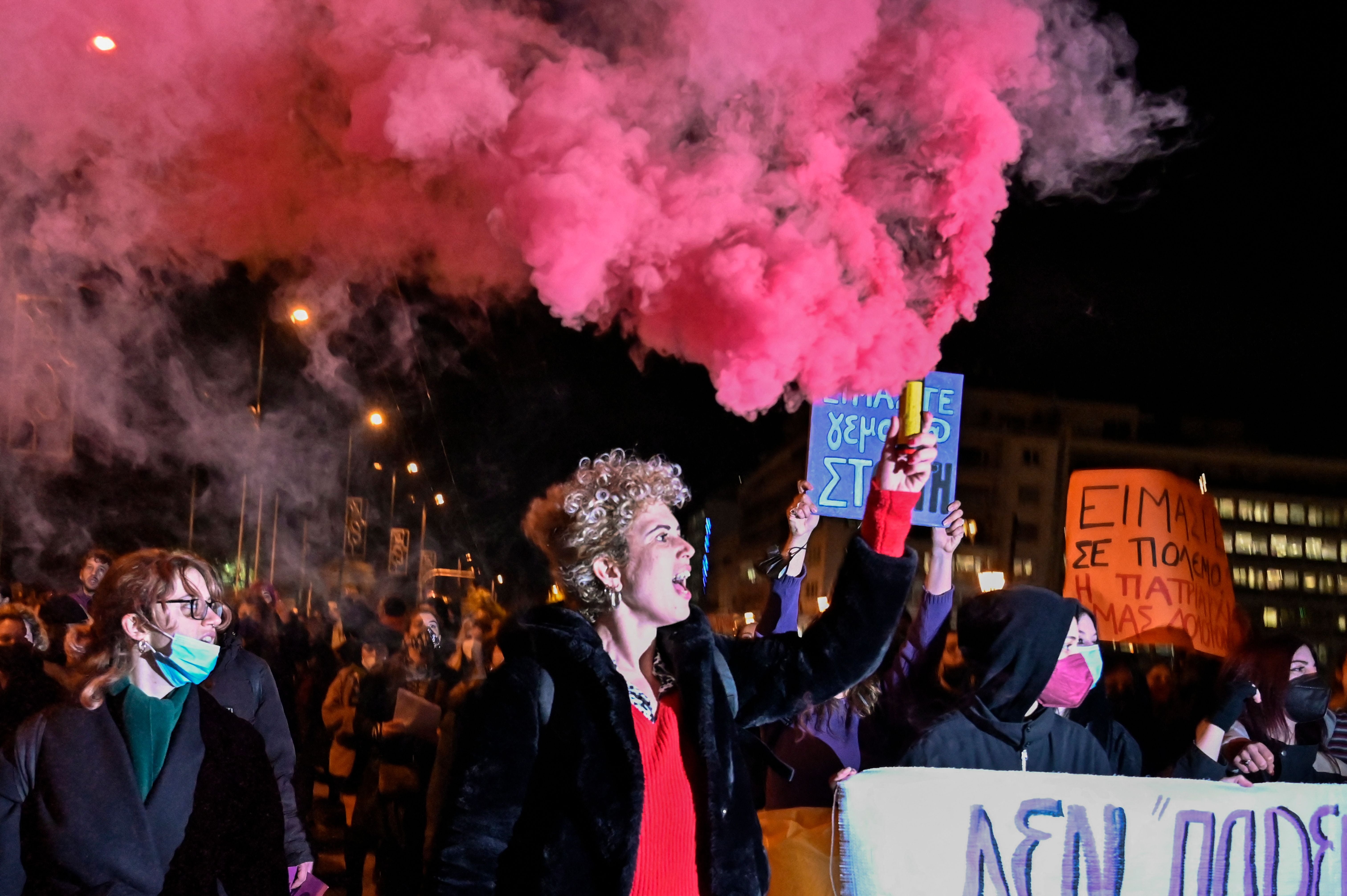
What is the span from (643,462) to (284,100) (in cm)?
439

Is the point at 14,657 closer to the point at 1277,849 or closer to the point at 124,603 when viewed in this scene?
the point at 124,603

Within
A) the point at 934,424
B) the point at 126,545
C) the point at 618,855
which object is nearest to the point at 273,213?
the point at 934,424

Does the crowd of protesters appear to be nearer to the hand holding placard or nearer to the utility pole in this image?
the hand holding placard

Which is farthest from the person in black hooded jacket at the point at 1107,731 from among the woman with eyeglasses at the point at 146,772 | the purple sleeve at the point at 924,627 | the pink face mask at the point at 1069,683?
the woman with eyeglasses at the point at 146,772

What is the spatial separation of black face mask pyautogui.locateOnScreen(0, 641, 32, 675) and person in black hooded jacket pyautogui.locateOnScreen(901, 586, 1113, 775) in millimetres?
3664

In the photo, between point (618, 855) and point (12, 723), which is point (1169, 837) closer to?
point (618, 855)

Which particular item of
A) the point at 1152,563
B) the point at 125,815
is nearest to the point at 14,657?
the point at 125,815

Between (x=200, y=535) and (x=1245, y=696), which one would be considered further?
(x=200, y=535)

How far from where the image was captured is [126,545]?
17578 millimetres

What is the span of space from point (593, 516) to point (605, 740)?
561 mm

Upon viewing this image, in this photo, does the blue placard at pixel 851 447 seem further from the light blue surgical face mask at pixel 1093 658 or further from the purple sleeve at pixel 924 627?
the light blue surgical face mask at pixel 1093 658

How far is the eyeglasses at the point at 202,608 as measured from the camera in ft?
10.9

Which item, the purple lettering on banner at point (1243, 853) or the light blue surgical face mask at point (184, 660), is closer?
the light blue surgical face mask at point (184, 660)

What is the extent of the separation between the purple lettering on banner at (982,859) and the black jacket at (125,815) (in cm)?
209
